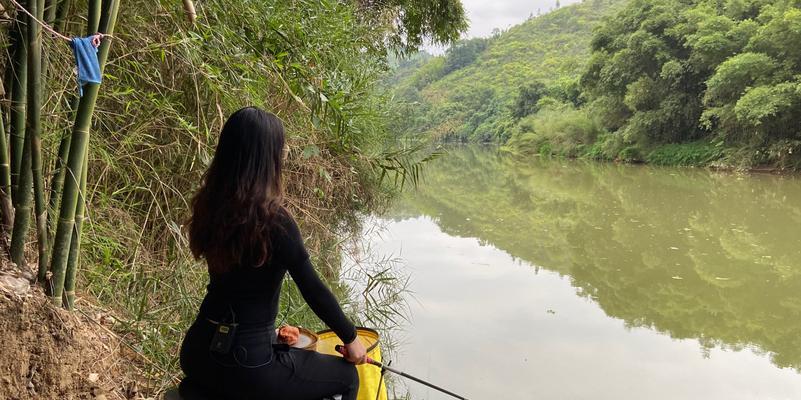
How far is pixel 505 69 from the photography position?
47.5m

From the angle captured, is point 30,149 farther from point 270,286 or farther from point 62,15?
point 270,286

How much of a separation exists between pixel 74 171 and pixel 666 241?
689 centimetres

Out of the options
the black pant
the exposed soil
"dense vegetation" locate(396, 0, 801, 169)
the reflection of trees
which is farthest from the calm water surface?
the black pant

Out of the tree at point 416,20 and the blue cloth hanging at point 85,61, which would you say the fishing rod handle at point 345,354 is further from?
the tree at point 416,20

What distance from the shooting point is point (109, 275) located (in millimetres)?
2043

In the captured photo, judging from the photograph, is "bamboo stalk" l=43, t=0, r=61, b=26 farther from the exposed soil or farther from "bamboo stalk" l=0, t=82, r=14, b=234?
the exposed soil

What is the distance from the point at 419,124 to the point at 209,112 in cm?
326

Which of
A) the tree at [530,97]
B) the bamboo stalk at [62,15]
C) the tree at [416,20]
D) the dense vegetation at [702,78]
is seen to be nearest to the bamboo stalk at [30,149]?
the bamboo stalk at [62,15]

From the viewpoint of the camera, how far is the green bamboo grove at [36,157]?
143 cm

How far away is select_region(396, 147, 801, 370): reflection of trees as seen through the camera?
14.5ft

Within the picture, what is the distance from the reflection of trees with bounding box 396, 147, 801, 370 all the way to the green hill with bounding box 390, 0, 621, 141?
51.2 ft

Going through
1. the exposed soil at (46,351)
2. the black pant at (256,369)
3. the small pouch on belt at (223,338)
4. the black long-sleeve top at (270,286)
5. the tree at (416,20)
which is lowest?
the exposed soil at (46,351)

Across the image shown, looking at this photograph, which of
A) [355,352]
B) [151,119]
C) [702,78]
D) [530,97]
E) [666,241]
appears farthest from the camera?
[530,97]

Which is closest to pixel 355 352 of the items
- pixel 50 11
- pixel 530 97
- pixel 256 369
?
pixel 256 369
